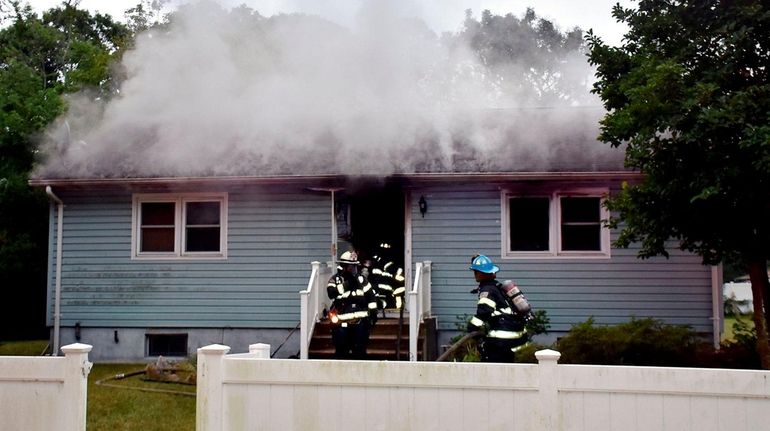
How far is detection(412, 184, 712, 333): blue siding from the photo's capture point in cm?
1315

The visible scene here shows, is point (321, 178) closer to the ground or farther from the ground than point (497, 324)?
farther from the ground

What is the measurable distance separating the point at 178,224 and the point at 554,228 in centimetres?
647

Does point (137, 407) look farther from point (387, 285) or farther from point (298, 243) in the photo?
point (387, 285)

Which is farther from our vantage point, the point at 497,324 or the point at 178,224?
the point at 178,224

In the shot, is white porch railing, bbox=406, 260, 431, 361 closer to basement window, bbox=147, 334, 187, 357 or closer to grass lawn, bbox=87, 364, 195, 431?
grass lawn, bbox=87, 364, 195, 431

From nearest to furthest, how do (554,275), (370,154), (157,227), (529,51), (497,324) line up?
(497,324)
(554,275)
(370,154)
(157,227)
(529,51)

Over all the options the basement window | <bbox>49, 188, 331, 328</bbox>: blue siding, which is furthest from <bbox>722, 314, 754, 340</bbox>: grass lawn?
the basement window

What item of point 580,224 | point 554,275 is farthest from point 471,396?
point 580,224

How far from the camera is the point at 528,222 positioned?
13.6 metres

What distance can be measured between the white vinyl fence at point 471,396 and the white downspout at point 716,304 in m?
8.47

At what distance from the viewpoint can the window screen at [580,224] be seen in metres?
13.5

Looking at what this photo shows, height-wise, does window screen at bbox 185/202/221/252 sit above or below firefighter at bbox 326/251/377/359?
above

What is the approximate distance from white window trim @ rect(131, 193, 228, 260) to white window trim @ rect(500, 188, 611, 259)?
15.7 ft

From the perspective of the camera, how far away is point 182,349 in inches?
562
